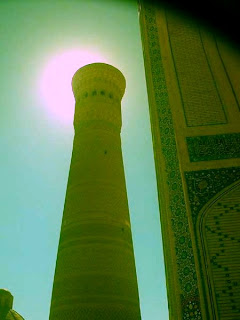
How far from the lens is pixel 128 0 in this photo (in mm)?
2264

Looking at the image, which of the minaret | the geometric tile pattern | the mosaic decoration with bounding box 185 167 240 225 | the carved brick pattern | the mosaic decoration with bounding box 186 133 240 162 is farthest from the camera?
the minaret

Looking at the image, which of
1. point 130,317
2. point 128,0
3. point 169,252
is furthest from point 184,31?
point 130,317

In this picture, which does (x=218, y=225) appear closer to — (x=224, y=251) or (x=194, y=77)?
(x=224, y=251)

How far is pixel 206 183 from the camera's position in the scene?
252 centimetres

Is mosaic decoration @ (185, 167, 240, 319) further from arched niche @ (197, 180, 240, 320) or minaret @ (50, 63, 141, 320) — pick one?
minaret @ (50, 63, 141, 320)

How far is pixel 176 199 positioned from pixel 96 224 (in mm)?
1800

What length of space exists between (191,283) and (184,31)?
284 cm

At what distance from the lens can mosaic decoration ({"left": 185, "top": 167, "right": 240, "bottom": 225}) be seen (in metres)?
2.45

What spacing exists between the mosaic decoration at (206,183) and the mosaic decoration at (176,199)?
8 centimetres

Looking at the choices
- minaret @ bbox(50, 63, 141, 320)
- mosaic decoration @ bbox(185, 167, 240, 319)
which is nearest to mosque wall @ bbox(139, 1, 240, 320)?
mosaic decoration @ bbox(185, 167, 240, 319)

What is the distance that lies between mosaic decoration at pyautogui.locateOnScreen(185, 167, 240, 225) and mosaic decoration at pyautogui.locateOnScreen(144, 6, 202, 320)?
0.08 meters

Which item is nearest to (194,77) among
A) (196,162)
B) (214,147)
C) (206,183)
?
(214,147)

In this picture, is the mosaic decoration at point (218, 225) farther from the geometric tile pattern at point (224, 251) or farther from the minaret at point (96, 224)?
the minaret at point (96, 224)

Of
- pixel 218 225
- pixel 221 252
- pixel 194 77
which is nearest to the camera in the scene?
pixel 221 252
